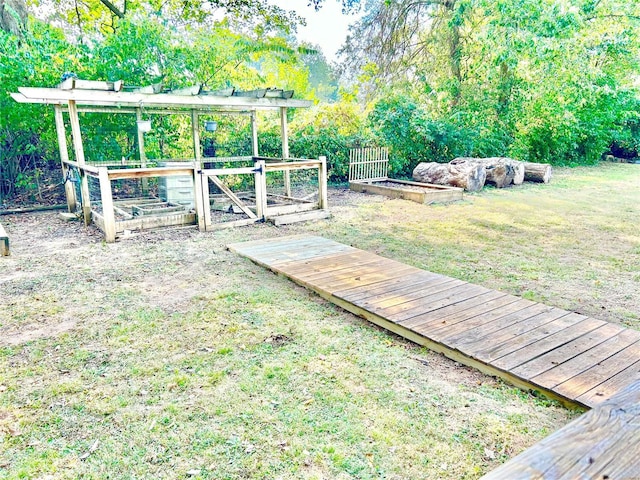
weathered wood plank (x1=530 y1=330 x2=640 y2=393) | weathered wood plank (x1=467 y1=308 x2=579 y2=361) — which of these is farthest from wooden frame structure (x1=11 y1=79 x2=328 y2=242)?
weathered wood plank (x1=530 y1=330 x2=640 y2=393)

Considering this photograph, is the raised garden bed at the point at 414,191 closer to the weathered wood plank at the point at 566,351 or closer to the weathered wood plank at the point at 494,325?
the weathered wood plank at the point at 494,325

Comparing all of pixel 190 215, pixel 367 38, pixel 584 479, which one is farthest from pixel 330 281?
pixel 367 38

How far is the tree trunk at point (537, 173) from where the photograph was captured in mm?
11125

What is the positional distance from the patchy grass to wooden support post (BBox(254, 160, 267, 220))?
170cm

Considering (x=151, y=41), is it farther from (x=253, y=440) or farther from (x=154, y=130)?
(x=253, y=440)

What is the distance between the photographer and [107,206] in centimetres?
556

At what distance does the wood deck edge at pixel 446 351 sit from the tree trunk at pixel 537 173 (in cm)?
925

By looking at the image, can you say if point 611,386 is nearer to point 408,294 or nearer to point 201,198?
point 408,294

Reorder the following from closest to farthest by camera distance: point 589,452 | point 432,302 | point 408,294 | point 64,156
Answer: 1. point 589,452
2. point 432,302
3. point 408,294
4. point 64,156

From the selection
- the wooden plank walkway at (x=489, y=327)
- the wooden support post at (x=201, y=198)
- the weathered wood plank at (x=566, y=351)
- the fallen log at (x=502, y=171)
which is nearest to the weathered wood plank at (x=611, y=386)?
the wooden plank walkway at (x=489, y=327)

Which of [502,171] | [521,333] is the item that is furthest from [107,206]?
[502,171]

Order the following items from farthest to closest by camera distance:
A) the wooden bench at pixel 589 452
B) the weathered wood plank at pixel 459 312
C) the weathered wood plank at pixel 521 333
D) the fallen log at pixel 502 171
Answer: the fallen log at pixel 502 171
the weathered wood plank at pixel 459 312
the weathered wood plank at pixel 521 333
the wooden bench at pixel 589 452

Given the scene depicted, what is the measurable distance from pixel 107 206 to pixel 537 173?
32.4 ft

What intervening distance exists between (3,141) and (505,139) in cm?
1223
